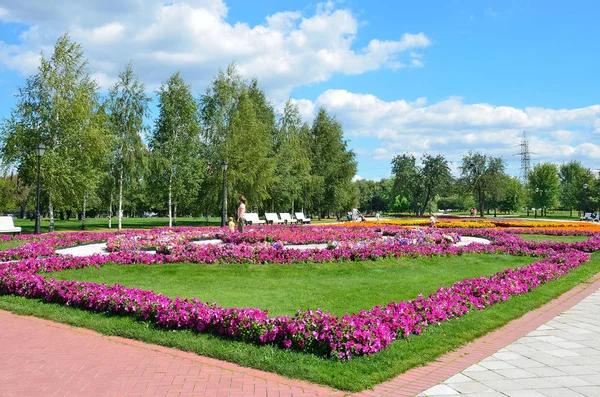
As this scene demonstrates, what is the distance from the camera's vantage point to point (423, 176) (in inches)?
2229

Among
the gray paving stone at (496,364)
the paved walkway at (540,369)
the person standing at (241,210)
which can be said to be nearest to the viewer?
the paved walkway at (540,369)

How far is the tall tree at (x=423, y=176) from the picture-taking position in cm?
5616

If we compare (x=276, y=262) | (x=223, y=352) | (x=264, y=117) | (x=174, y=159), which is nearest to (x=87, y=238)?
(x=276, y=262)

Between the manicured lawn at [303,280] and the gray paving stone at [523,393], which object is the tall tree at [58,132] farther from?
the gray paving stone at [523,393]

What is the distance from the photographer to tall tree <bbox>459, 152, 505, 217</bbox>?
55094mm

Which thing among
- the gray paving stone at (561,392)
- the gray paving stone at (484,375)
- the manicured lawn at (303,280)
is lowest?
the gray paving stone at (561,392)

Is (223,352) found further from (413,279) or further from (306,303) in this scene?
(413,279)

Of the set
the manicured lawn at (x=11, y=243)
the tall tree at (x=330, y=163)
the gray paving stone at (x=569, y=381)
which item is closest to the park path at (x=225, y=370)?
the gray paving stone at (x=569, y=381)

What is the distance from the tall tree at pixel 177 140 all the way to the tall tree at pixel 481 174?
1387 inches

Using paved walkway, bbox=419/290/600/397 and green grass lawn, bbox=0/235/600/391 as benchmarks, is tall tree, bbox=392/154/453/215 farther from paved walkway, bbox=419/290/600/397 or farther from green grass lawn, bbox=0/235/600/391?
paved walkway, bbox=419/290/600/397

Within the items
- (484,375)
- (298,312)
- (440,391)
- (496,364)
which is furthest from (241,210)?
(440,391)

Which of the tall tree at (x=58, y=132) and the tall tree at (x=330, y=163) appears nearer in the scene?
the tall tree at (x=58, y=132)

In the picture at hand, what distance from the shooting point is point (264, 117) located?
3862cm

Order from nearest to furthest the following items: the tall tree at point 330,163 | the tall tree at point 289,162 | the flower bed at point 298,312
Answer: the flower bed at point 298,312 → the tall tree at point 289,162 → the tall tree at point 330,163
